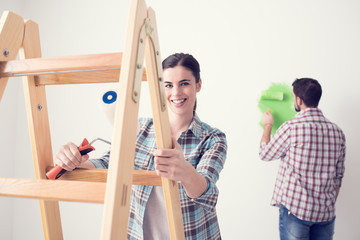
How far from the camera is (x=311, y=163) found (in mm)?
1438

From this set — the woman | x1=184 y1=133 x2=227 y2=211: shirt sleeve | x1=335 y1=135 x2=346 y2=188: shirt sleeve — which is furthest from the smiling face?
x1=335 y1=135 x2=346 y2=188: shirt sleeve

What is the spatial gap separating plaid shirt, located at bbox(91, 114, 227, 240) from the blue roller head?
309 mm

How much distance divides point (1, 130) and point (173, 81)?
5.64 feet

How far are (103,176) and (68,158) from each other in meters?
0.10

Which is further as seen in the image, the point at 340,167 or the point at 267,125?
the point at 267,125

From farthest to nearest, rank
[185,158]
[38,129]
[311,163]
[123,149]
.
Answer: [311,163]
[185,158]
[38,129]
[123,149]

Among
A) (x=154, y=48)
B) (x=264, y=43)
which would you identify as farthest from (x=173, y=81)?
(x=264, y=43)

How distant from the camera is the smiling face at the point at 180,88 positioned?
3.35ft

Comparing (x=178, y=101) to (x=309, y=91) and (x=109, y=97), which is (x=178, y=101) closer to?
(x=109, y=97)

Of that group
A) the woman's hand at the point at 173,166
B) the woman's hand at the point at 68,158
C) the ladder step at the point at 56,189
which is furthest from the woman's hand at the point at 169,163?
the woman's hand at the point at 68,158

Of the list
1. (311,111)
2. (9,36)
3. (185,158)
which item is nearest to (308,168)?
(311,111)

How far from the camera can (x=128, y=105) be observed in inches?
18.0

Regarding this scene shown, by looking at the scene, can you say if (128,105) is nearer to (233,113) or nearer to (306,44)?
(233,113)

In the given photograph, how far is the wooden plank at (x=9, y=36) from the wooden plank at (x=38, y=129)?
21 mm
